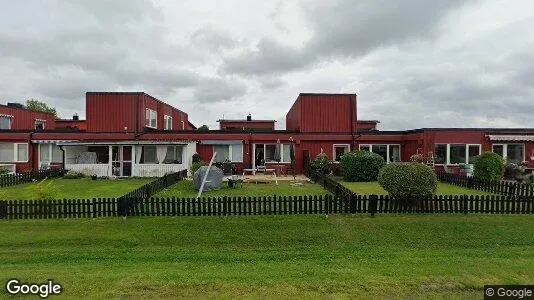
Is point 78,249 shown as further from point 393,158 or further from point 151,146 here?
point 393,158

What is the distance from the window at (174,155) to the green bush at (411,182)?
722 inches

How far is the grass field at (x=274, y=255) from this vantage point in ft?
21.9

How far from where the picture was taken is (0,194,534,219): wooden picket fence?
12172 millimetres

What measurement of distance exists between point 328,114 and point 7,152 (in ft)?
86.9

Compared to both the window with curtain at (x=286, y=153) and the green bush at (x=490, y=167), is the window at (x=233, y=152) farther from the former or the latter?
the green bush at (x=490, y=167)

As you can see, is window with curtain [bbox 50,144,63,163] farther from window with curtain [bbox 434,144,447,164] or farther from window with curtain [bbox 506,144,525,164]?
window with curtain [bbox 506,144,525,164]

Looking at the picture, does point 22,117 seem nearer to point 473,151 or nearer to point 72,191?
point 72,191

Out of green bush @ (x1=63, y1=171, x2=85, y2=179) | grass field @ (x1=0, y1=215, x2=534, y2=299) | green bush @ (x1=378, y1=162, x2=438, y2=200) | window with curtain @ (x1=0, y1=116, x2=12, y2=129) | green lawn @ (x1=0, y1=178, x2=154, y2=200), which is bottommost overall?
grass field @ (x1=0, y1=215, x2=534, y2=299)

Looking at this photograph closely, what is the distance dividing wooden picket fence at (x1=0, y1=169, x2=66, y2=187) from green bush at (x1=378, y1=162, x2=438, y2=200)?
68.7 ft

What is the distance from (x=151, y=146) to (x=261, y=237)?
19318 millimetres

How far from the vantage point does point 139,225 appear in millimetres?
11453

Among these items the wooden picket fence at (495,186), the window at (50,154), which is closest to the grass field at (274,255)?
the wooden picket fence at (495,186)

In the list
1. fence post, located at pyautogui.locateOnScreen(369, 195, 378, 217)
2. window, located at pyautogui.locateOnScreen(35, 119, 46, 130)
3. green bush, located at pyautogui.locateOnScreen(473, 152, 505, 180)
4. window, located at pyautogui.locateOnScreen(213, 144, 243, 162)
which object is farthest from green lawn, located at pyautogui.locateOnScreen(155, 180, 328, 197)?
window, located at pyautogui.locateOnScreen(35, 119, 46, 130)

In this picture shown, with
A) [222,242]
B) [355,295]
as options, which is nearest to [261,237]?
[222,242]
